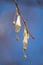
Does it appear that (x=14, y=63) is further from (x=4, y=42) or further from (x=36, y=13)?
(x=36, y=13)

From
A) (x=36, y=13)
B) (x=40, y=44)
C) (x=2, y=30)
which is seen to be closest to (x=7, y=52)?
(x=2, y=30)

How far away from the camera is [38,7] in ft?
5.82

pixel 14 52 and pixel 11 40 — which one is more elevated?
pixel 11 40

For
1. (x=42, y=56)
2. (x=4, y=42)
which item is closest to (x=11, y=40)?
(x=4, y=42)

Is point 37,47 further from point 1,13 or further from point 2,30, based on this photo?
point 1,13

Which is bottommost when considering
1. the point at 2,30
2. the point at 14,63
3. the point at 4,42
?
the point at 14,63

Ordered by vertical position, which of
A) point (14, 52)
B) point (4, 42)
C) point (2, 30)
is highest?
point (2, 30)

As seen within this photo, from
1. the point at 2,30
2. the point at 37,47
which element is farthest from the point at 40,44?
the point at 2,30

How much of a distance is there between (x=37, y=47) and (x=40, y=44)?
44 millimetres

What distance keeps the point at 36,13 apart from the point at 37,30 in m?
0.17

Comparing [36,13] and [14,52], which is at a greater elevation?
[36,13]

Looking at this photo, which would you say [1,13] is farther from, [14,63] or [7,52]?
[14,63]

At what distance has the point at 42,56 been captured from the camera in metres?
1.74

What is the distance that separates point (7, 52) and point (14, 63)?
0.43 ft
